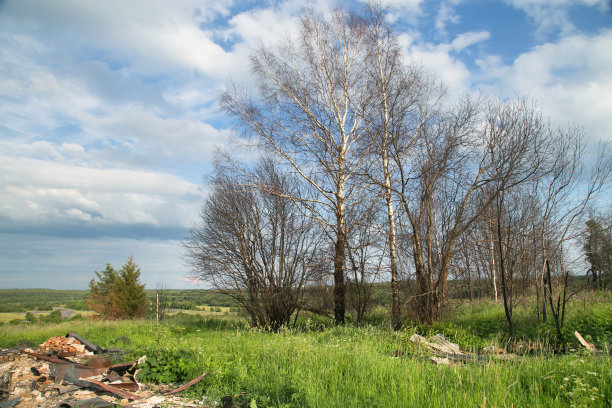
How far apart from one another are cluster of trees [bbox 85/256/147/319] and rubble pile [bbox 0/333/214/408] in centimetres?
1995

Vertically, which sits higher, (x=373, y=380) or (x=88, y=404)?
(x=373, y=380)

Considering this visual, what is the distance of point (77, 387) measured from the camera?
5117mm

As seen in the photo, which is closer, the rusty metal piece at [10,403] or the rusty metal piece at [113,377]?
the rusty metal piece at [10,403]

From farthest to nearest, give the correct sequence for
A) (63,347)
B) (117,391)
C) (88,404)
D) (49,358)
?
(63,347), (49,358), (117,391), (88,404)

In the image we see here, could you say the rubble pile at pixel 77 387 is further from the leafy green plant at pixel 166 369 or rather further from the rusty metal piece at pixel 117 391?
the leafy green plant at pixel 166 369

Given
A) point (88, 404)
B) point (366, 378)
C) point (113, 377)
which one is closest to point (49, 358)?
point (113, 377)

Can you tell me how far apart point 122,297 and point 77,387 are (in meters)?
23.1

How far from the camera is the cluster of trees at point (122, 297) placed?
24.9m

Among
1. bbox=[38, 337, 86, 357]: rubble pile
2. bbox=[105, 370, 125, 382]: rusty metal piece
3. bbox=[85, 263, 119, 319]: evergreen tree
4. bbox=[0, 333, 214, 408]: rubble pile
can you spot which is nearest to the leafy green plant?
bbox=[0, 333, 214, 408]: rubble pile

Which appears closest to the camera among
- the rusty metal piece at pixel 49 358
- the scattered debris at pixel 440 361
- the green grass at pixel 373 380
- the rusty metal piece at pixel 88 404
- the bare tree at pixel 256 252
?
the green grass at pixel 373 380

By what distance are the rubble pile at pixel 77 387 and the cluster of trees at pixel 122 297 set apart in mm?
19946

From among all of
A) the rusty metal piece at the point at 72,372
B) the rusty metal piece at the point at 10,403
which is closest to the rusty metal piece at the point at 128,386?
the rusty metal piece at the point at 72,372

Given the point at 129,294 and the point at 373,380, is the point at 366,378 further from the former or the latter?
the point at 129,294

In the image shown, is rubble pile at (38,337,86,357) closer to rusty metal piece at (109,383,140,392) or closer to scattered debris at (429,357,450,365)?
rusty metal piece at (109,383,140,392)
